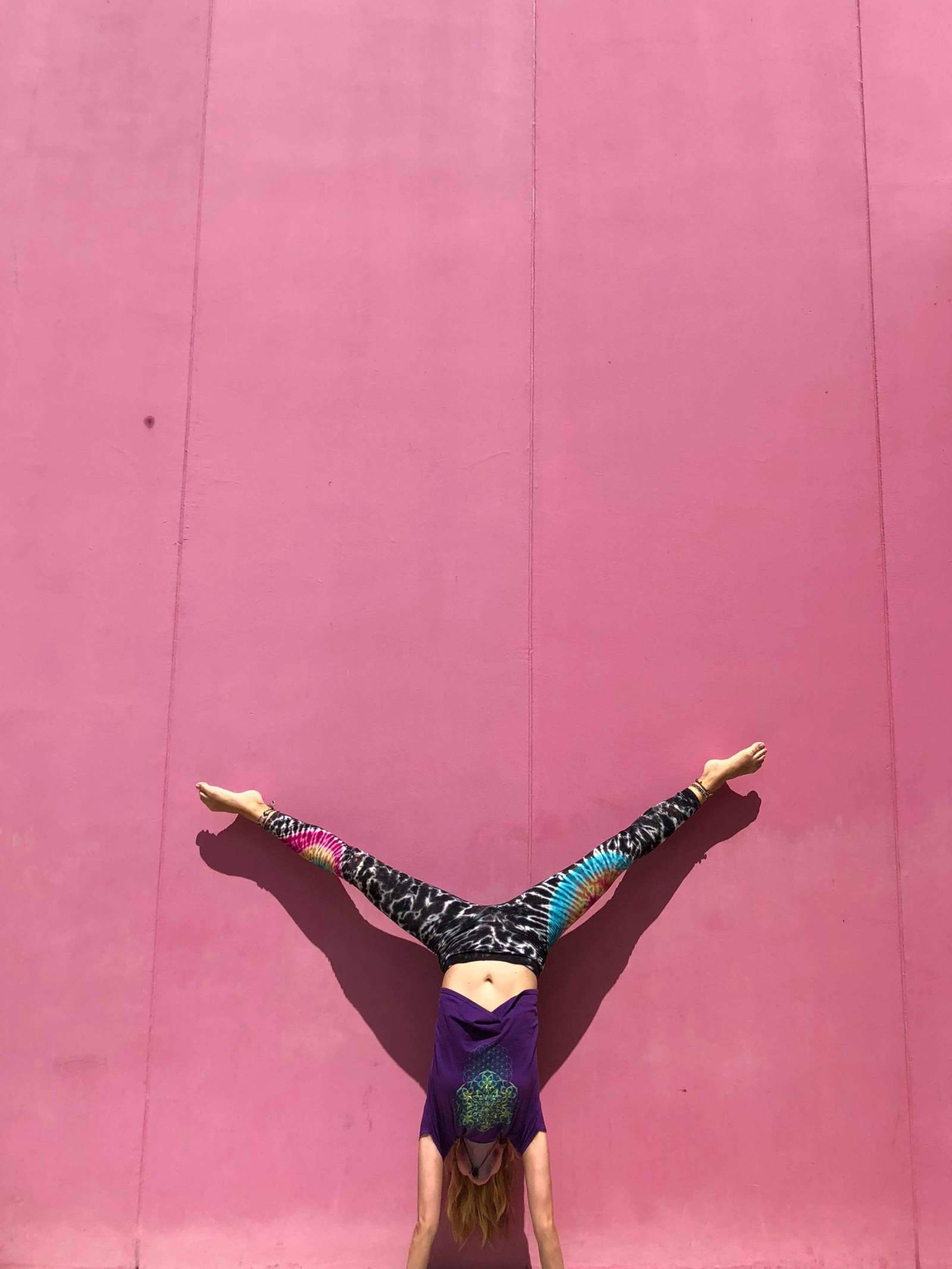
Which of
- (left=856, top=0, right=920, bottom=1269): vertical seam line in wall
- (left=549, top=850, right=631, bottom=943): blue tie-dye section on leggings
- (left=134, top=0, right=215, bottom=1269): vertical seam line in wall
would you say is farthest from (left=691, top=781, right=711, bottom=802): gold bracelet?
(left=134, top=0, right=215, bottom=1269): vertical seam line in wall

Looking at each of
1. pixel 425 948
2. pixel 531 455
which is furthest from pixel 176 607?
pixel 425 948

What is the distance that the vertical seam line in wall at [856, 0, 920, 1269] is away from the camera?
4168mm

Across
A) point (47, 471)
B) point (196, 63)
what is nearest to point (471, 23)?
point (196, 63)

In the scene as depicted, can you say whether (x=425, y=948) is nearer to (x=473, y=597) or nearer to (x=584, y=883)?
(x=584, y=883)

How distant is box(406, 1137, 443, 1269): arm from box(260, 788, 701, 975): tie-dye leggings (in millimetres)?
641

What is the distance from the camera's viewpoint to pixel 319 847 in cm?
416

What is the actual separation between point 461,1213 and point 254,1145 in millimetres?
877

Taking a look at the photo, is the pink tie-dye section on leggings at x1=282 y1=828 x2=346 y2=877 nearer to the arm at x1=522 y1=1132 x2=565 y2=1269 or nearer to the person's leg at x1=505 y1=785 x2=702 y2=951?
the person's leg at x1=505 y1=785 x2=702 y2=951

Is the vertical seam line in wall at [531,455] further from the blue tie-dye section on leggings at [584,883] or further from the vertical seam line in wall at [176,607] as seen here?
the vertical seam line in wall at [176,607]

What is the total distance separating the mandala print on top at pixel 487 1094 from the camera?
3.69 m

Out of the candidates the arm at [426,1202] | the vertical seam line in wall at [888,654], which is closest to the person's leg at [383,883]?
the arm at [426,1202]

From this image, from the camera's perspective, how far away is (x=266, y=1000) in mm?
4234

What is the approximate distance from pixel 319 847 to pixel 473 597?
1.22m

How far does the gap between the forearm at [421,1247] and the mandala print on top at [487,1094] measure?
14.2 inches
